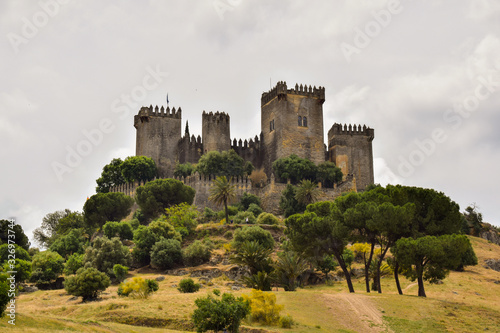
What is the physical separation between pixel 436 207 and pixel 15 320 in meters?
26.5

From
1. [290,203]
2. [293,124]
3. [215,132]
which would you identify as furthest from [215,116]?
[290,203]

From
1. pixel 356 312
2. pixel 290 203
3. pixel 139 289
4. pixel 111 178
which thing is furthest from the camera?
pixel 111 178

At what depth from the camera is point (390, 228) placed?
38.7 metres

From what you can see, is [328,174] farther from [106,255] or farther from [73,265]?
[73,265]

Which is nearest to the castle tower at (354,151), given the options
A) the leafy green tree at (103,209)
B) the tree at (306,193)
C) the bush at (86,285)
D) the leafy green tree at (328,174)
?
the leafy green tree at (328,174)

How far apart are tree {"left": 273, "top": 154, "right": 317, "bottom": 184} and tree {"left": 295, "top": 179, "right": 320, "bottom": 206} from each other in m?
4.86

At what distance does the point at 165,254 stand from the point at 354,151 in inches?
1627

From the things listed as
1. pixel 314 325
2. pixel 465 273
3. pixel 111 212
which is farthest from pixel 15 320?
pixel 111 212

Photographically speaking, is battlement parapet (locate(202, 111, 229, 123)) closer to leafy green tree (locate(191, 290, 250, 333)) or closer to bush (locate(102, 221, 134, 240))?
bush (locate(102, 221, 134, 240))

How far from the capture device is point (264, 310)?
3209 cm

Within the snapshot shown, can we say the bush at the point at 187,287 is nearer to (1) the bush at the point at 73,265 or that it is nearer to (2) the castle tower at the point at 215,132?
(1) the bush at the point at 73,265

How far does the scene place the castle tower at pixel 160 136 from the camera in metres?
83.1

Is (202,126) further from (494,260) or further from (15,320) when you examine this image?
(15,320)

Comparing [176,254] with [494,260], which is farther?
[494,260]
